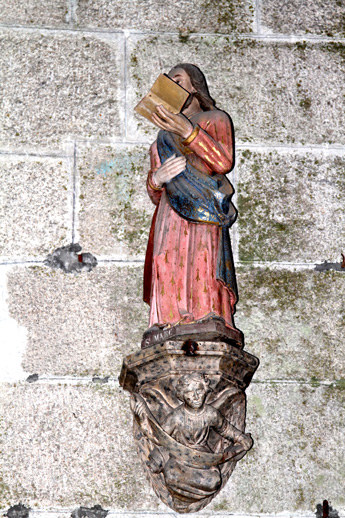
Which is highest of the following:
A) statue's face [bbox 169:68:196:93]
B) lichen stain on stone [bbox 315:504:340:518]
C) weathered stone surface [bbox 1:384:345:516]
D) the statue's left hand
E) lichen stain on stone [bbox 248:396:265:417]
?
statue's face [bbox 169:68:196:93]

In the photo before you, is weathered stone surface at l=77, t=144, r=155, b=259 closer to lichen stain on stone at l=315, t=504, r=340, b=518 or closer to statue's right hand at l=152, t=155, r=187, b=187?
statue's right hand at l=152, t=155, r=187, b=187

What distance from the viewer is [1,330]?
179 inches

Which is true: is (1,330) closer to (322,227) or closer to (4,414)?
(4,414)

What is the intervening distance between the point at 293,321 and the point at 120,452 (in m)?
1.14

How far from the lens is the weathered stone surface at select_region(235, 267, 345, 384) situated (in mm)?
4562

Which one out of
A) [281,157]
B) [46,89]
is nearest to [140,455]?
[281,157]

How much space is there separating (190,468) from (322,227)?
1612 millimetres

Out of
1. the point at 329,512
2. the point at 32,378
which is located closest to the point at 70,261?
the point at 32,378

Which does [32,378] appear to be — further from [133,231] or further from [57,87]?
[57,87]

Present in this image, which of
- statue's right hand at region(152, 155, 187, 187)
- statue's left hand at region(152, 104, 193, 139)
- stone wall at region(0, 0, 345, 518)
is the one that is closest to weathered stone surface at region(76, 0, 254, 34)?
stone wall at region(0, 0, 345, 518)

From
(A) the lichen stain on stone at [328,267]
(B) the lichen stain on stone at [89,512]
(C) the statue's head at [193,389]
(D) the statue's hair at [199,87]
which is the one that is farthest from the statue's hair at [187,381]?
(D) the statue's hair at [199,87]

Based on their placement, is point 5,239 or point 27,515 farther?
point 5,239

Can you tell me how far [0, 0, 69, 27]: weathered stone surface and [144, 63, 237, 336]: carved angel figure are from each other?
4.17ft

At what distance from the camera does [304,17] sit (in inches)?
210
